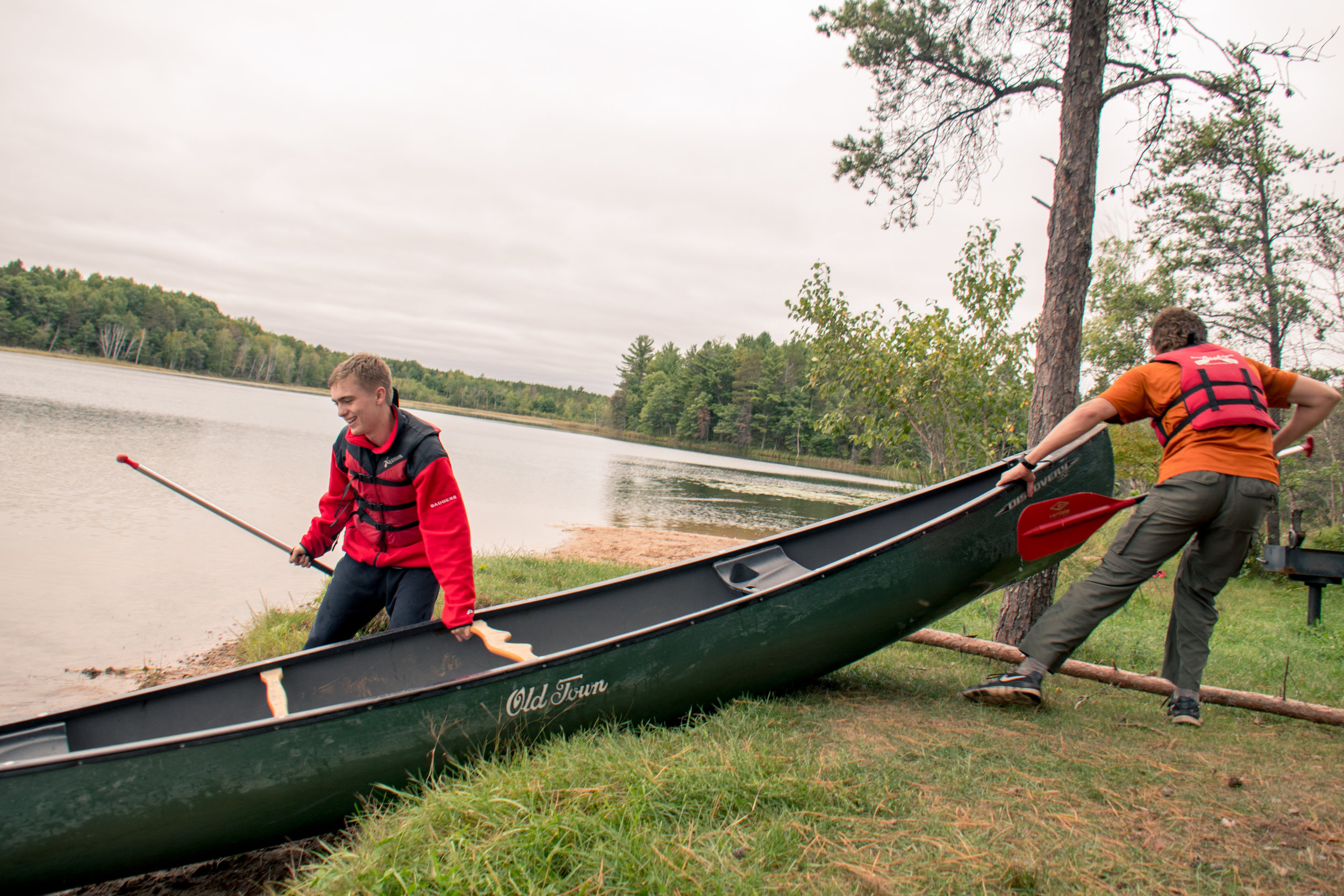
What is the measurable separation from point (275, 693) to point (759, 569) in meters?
2.55

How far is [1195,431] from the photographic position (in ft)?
9.94

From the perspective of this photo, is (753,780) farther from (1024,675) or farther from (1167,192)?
(1167,192)

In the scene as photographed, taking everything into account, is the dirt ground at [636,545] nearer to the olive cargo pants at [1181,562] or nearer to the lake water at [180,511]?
the lake water at [180,511]

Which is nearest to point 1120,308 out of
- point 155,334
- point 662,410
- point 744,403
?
point 744,403

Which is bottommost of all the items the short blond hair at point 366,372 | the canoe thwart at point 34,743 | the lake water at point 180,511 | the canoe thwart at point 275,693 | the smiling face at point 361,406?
the lake water at point 180,511

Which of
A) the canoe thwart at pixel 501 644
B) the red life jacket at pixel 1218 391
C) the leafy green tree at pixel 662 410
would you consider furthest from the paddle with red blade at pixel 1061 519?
the leafy green tree at pixel 662 410

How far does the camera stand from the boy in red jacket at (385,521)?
9.95 feet

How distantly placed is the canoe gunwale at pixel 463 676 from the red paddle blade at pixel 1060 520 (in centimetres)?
19

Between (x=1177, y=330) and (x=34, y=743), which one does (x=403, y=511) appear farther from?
(x=1177, y=330)

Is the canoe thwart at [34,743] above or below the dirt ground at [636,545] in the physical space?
above

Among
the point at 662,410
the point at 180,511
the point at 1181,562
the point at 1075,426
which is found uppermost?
the point at 662,410

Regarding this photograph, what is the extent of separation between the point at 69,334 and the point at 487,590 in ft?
328

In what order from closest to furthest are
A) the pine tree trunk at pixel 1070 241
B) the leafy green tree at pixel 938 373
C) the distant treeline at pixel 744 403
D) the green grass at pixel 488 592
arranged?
1. the pine tree trunk at pixel 1070 241
2. the green grass at pixel 488 592
3. the leafy green tree at pixel 938 373
4. the distant treeline at pixel 744 403

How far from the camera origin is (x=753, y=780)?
2.34m
